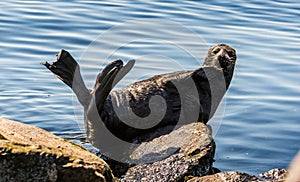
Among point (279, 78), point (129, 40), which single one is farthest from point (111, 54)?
point (279, 78)

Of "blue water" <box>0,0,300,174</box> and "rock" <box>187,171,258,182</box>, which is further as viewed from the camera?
"blue water" <box>0,0,300,174</box>

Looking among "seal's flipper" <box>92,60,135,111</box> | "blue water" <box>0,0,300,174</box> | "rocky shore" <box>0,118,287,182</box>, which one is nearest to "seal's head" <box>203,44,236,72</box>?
"blue water" <box>0,0,300,174</box>

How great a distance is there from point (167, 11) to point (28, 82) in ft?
15.1

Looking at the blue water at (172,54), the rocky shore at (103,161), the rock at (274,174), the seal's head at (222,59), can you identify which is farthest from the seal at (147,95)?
the rock at (274,174)

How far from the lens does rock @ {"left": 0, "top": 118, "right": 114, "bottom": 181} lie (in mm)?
4465

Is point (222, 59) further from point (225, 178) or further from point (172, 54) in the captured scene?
point (172, 54)

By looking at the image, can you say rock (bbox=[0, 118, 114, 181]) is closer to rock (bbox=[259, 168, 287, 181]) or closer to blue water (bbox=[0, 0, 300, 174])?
rock (bbox=[259, 168, 287, 181])

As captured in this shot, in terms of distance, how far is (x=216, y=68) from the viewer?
700cm

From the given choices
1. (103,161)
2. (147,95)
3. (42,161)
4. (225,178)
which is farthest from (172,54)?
(42,161)

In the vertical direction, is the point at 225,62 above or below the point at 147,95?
above

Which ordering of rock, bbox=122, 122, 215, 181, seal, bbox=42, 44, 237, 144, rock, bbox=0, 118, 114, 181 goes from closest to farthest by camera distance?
rock, bbox=0, 118, 114, 181, rock, bbox=122, 122, 215, 181, seal, bbox=42, 44, 237, 144

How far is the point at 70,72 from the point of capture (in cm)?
626

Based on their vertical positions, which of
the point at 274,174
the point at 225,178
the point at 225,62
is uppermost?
the point at 225,62

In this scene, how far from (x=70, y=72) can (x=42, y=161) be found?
6.02ft
